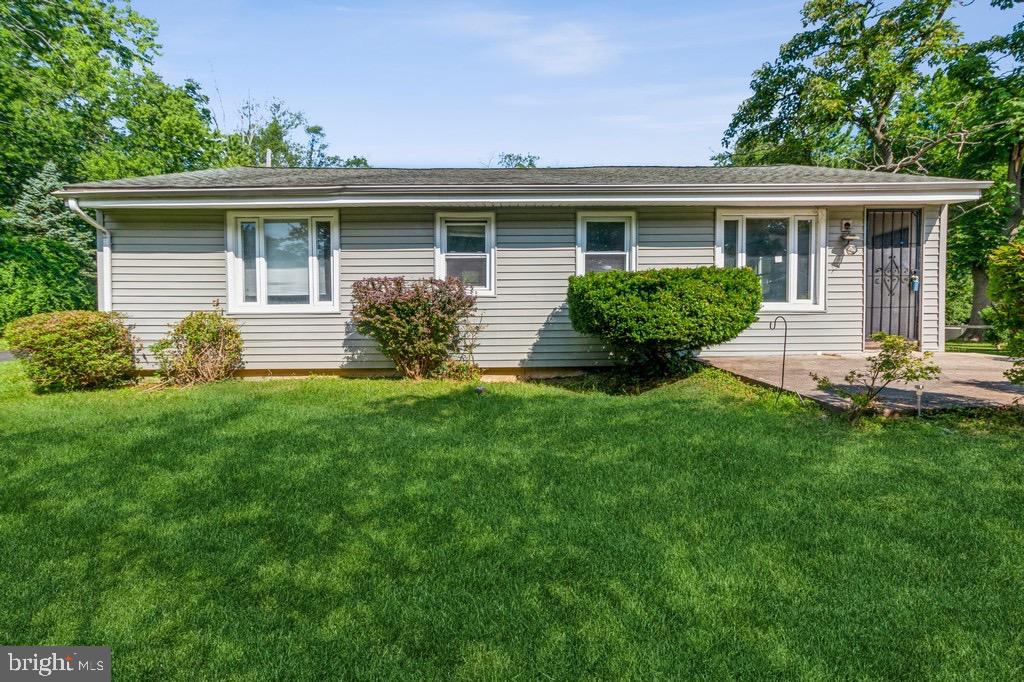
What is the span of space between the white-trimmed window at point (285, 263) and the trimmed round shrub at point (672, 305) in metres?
3.80

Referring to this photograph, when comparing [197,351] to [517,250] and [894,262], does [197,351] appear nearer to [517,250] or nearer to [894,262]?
[517,250]

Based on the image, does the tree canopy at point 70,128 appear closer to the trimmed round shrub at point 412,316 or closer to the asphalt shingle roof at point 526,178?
the asphalt shingle roof at point 526,178

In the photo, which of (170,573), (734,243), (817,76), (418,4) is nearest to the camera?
(170,573)

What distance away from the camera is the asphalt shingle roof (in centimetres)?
708

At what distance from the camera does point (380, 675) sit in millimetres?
1765

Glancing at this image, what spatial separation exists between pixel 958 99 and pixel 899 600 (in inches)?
719

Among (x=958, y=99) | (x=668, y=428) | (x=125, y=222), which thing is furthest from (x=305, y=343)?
(x=958, y=99)

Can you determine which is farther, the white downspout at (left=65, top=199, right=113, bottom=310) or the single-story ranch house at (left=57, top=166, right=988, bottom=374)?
the white downspout at (left=65, top=199, right=113, bottom=310)

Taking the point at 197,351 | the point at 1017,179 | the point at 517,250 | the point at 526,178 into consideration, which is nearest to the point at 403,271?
the point at 517,250

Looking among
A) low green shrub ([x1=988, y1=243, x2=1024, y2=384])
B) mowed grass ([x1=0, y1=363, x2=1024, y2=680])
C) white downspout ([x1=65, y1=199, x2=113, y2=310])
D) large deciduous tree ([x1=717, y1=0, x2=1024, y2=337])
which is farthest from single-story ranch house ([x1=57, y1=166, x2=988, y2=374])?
large deciduous tree ([x1=717, y1=0, x2=1024, y2=337])

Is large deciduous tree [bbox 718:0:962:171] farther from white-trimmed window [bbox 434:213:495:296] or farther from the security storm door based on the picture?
white-trimmed window [bbox 434:213:495:296]

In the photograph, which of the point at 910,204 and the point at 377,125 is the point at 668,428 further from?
the point at 377,125

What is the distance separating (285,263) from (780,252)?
24.2ft

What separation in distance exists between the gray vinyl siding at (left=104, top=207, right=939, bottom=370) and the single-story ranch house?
0.07 ft
